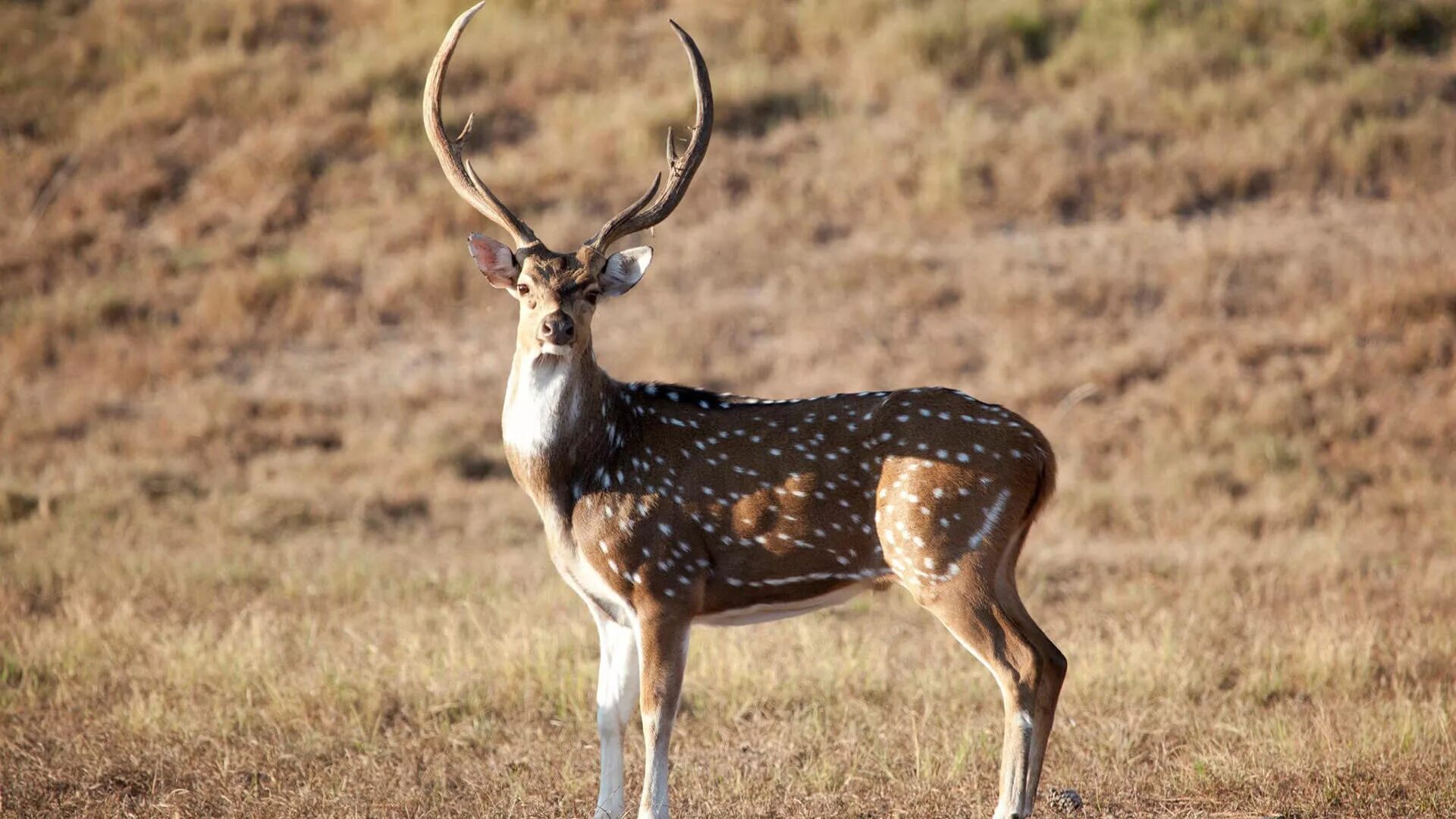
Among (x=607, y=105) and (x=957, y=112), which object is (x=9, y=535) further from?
(x=957, y=112)

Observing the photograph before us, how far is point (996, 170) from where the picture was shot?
16406 mm

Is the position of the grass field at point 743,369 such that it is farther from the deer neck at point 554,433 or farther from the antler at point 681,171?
the antler at point 681,171

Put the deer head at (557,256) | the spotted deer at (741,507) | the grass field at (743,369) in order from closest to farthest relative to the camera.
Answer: the spotted deer at (741,507) → the deer head at (557,256) → the grass field at (743,369)

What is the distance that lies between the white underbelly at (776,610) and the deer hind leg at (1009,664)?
377 mm

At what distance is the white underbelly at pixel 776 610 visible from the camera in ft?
20.0

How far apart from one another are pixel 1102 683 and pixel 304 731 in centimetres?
393

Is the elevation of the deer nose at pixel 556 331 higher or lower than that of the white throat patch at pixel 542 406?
higher

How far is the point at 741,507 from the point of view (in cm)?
604

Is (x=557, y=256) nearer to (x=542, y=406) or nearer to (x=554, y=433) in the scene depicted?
(x=542, y=406)

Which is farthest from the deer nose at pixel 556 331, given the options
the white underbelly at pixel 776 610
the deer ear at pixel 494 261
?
the white underbelly at pixel 776 610

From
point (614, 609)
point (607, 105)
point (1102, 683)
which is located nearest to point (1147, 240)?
point (607, 105)

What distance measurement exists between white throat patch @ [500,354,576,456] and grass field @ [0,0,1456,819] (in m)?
1.55

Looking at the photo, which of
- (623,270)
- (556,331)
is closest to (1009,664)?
(556,331)

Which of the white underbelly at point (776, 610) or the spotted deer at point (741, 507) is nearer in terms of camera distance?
the spotted deer at point (741, 507)
